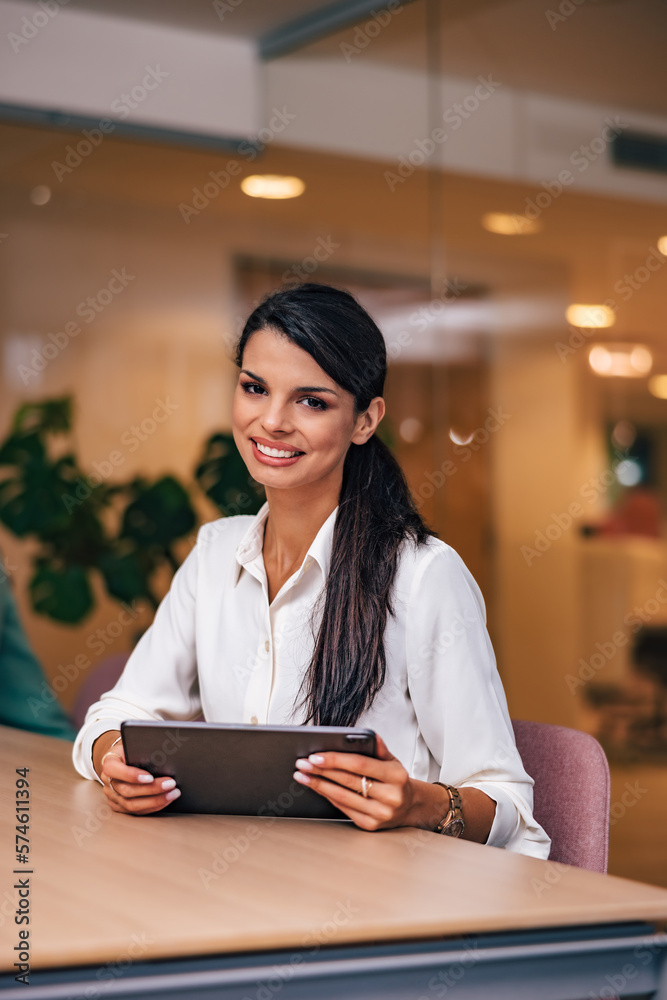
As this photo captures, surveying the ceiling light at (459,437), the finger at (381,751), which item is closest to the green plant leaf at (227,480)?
the ceiling light at (459,437)

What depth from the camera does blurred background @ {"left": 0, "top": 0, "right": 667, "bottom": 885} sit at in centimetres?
345

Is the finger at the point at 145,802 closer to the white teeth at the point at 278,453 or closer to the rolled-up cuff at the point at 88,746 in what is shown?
the rolled-up cuff at the point at 88,746

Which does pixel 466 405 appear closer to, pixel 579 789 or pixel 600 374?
pixel 600 374

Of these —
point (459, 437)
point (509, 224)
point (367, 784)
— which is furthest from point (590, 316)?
point (367, 784)

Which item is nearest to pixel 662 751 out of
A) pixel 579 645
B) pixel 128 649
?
pixel 579 645

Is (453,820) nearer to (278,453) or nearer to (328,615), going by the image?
(328,615)

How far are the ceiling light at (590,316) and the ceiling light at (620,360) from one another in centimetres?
7

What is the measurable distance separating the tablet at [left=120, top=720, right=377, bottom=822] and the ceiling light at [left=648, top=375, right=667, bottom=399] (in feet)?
6.91

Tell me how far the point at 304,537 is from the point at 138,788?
605 mm

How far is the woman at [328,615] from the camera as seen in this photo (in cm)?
176

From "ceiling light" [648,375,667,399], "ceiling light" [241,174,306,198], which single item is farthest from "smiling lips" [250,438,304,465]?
"ceiling light" [241,174,306,198]

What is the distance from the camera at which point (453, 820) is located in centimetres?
163

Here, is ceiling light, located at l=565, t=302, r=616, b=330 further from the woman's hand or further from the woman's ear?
the woman's hand

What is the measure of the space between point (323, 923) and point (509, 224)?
3023mm
